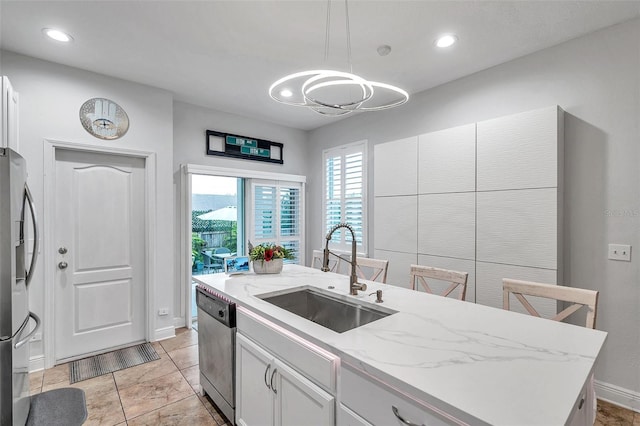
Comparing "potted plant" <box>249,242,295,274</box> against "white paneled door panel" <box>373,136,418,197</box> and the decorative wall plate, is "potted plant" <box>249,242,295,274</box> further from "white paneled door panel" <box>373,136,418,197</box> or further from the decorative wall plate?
the decorative wall plate

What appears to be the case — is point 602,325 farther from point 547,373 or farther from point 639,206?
point 547,373

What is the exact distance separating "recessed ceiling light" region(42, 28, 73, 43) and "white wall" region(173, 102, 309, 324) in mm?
1379

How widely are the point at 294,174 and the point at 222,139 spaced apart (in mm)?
1259

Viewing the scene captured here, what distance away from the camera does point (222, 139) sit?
4199 millimetres

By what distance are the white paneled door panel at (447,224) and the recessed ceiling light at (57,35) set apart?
10.9ft

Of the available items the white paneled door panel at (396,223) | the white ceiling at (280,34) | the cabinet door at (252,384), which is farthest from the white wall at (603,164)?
the cabinet door at (252,384)

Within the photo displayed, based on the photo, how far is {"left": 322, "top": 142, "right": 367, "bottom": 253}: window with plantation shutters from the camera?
4.21 meters

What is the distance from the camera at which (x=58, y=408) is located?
223cm

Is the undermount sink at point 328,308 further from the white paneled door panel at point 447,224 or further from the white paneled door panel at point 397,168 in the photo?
the white paneled door panel at point 397,168

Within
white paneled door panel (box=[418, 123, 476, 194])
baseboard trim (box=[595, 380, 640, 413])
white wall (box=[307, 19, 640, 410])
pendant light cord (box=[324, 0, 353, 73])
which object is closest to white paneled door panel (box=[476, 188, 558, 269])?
white paneled door panel (box=[418, 123, 476, 194])

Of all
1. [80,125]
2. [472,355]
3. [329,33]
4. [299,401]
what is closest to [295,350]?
[299,401]

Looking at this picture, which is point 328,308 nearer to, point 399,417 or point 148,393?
point 399,417

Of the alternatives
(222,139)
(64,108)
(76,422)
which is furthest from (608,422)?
(64,108)

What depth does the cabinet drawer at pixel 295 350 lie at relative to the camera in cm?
124
